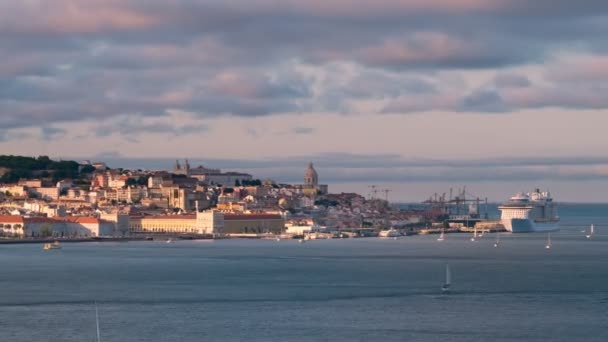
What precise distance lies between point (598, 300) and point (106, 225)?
6549 centimetres

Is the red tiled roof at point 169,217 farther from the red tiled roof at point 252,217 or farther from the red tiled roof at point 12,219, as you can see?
the red tiled roof at point 12,219

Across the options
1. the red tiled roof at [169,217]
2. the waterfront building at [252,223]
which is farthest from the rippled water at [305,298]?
the red tiled roof at [169,217]

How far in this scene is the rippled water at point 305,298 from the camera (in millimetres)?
31531

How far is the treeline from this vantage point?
133 meters

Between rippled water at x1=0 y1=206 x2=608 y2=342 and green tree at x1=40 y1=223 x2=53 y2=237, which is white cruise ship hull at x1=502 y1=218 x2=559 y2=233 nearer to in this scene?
green tree at x1=40 y1=223 x2=53 y2=237

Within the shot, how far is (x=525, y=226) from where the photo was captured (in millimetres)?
118312

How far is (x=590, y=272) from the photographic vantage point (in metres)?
51.7

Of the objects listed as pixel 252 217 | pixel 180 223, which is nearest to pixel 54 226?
pixel 180 223

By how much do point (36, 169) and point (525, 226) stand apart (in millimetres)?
49963

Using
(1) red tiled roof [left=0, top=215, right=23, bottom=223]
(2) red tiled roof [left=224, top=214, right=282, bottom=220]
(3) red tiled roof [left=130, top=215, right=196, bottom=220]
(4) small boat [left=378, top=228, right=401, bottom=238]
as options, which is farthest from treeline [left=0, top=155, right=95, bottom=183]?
(4) small boat [left=378, top=228, right=401, bottom=238]

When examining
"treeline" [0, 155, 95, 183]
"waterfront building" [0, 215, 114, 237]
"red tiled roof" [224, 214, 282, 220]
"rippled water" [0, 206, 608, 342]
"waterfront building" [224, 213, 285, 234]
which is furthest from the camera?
"treeline" [0, 155, 95, 183]

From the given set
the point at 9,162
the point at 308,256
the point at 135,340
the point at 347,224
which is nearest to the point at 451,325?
A: the point at 135,340

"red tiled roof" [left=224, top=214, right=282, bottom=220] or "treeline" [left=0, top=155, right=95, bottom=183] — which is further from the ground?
"treeline" [left=0, top=155, right=95, bottom=183]

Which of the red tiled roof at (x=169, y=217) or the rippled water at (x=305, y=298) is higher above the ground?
the red tiled roof at (x=169, y=217)
